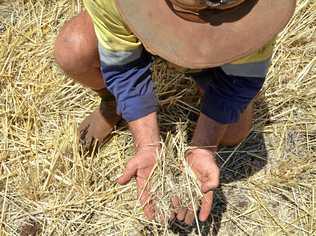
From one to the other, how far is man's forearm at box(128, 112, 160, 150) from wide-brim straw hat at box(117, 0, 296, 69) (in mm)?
356

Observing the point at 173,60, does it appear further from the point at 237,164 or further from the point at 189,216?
the point at 237,164

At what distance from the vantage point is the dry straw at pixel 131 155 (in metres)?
1.90

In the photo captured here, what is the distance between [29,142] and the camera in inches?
81.5

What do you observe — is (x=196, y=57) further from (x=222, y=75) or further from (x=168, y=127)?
(x=168, y=127)

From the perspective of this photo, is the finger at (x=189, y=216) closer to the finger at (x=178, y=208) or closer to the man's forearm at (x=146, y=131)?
the finger at (x=178, y=208)

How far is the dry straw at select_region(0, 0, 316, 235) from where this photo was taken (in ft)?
6.25

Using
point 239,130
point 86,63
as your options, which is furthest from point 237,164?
point 86,63

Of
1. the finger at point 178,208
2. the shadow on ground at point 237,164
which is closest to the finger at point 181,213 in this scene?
the finger at point 178,208

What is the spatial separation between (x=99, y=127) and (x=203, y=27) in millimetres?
782

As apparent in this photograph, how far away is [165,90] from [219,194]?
38 centimetres

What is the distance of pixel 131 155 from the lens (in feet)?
6.75

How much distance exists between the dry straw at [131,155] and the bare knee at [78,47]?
253 millimetres

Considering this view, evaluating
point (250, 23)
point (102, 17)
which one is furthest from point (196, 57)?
point (102, 17)

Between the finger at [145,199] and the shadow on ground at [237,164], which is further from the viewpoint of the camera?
the shadow on ground at [237,164]
